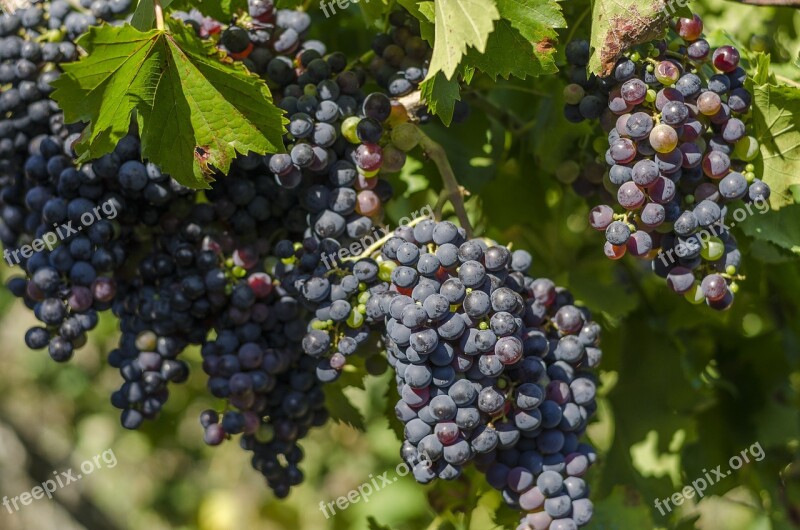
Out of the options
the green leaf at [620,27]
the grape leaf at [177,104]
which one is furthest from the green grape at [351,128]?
the green leaf at [620,27]

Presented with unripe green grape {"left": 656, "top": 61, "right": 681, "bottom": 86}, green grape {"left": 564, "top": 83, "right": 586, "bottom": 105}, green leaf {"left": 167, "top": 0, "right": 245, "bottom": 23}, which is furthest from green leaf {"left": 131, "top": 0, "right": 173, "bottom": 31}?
unripe green grape {"left": 656, "top": 61, "right": 681, "bottom": 86}

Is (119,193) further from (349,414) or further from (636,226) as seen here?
(636,226)

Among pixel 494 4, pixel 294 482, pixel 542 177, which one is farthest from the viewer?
pixel 542 177

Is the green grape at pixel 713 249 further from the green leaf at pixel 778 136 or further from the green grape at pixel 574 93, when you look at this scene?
the green grape at pixel 574 93

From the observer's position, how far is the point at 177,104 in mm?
1280

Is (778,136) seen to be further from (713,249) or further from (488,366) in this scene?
(488,366)

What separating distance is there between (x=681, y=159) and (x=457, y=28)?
0.39 m

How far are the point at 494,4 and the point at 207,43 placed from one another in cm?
44

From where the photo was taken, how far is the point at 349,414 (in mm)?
1642

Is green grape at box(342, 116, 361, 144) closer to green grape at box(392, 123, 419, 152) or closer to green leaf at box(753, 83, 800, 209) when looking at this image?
green grape at box(392, 123, 419, 152)

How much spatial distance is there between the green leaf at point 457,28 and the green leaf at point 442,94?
83mm

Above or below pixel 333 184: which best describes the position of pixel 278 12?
above

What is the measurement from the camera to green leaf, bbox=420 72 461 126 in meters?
1.25

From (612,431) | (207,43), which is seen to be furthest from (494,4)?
(612,431)
